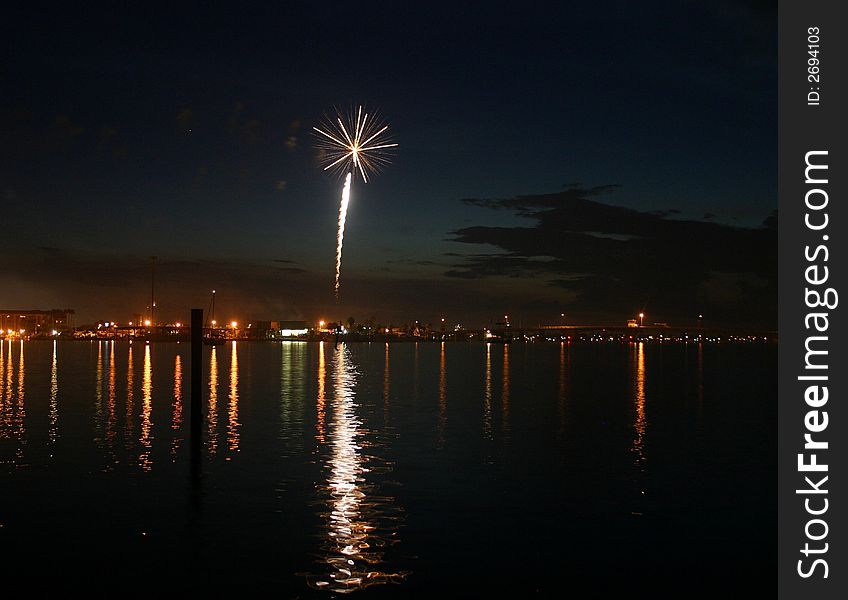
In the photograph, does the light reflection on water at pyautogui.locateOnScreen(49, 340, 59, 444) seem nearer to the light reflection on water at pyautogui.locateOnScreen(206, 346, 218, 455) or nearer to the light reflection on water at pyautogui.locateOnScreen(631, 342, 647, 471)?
A: the light reflection on water at pyautogui.locateOnScreen(206, 346, 218, 455)

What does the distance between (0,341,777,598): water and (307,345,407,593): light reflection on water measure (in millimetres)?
70

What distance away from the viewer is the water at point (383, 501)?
51.1ft

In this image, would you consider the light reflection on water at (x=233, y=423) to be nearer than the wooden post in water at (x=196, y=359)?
Yes

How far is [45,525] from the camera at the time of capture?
18562 mm

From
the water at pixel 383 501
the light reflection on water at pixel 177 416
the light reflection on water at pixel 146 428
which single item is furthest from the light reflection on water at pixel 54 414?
the light reflection on water at pixel 177 416

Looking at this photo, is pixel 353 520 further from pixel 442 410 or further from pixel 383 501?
pixel 442 410

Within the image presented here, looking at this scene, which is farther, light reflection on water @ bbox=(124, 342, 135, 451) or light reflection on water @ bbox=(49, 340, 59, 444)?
light reflection on water @ bbox=(49, 340, 59, 444)

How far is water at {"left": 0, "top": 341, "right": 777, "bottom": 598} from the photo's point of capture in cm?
1559

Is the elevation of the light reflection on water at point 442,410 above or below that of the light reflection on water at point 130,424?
below

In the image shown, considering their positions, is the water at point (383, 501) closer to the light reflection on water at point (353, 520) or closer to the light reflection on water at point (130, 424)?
the light reflection on water at point (353, 520)

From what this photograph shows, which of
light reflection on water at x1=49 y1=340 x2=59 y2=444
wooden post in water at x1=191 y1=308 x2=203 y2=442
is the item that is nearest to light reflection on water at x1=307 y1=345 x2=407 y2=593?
wooden post in water at x1=191 y1=308 x2=203 y2=442

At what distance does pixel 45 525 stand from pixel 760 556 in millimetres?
16229

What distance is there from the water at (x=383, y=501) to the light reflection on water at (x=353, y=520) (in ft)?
0.23
